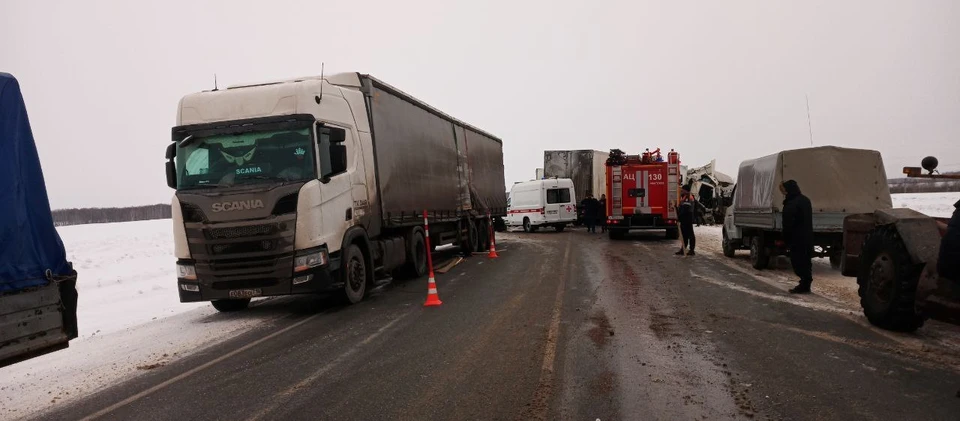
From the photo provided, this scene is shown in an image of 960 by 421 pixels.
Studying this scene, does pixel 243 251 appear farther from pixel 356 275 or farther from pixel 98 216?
pixel 98 216

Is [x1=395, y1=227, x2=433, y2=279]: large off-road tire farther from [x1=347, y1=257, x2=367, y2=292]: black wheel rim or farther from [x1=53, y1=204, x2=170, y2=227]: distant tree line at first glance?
[x1=53, y1=204, x2=170, y2=227]: distant tree line

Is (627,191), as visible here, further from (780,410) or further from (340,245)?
(780,410)

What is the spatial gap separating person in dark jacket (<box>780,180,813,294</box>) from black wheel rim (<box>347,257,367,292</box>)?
6.85 meters

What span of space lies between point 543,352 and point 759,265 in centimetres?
824

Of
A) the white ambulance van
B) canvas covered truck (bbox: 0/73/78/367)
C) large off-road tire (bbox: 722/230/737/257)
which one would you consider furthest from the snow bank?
canvas covered truck (bbox: 0/73/78/367)

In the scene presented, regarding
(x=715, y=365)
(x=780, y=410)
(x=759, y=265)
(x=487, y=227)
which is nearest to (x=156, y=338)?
(x=715, y=365)

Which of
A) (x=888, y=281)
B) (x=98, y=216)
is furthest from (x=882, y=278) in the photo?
(x=98, y=216)

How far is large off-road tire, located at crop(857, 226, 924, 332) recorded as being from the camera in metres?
5.89

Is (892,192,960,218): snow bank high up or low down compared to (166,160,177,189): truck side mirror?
down

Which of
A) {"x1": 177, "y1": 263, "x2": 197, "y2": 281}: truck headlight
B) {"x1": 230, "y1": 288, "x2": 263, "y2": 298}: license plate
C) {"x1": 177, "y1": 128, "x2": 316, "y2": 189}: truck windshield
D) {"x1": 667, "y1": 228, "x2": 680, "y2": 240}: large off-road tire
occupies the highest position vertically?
{"x1": 177, "y1": 128, "x2": 316, "y2": 189}: truck windshield

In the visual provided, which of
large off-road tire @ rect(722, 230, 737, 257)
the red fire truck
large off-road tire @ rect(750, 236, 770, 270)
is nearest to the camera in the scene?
large off-road tire @ rect(750, 236, 770, 270)

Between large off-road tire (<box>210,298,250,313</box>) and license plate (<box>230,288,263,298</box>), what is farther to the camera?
large off-road tire (<box>210,298,250,313</box>)

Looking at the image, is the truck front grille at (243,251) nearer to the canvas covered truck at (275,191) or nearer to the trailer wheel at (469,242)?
the canvas covered truck at (275,191)

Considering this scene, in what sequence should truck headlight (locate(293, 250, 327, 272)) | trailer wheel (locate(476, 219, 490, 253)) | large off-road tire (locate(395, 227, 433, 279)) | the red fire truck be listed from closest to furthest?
truck headlight (locate(293, 250, 327, 272)) < large off-road tire (locate(395, 227, 433, 279)) < trailer wheel (locate(476, 219, 490, 253)) < the red fire truck
